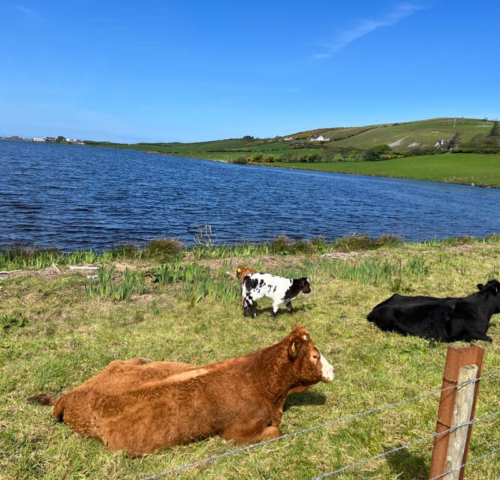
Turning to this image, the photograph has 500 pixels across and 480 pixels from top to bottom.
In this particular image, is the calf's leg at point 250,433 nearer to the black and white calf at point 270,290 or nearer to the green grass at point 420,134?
the black and white calf at point 270,290

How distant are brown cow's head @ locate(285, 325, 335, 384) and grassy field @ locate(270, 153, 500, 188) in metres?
75.5

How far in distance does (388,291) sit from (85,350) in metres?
7.73

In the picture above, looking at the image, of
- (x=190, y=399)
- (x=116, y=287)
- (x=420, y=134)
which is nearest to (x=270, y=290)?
(x=116, y=287)

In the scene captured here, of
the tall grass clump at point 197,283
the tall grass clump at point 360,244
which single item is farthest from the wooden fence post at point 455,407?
the tall grass clump at point 360,244

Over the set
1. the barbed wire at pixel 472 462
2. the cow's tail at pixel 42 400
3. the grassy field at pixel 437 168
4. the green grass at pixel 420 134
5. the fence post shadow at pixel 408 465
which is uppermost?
the green grass at pixel 420 134

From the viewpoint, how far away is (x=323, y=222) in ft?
105

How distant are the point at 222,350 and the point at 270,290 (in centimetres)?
214

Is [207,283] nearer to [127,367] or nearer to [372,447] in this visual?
[127,367]

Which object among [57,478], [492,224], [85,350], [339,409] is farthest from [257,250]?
[492,224]

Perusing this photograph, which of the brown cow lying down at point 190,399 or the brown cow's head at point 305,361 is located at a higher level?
the brown cow's head at point 305,361

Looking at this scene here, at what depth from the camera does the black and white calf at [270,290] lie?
9.05 meters

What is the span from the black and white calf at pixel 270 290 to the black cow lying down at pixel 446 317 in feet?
5.81

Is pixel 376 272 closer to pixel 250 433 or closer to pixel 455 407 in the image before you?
pixel 250 433

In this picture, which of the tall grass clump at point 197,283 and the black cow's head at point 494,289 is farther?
the tall grass clump at point 197,283
